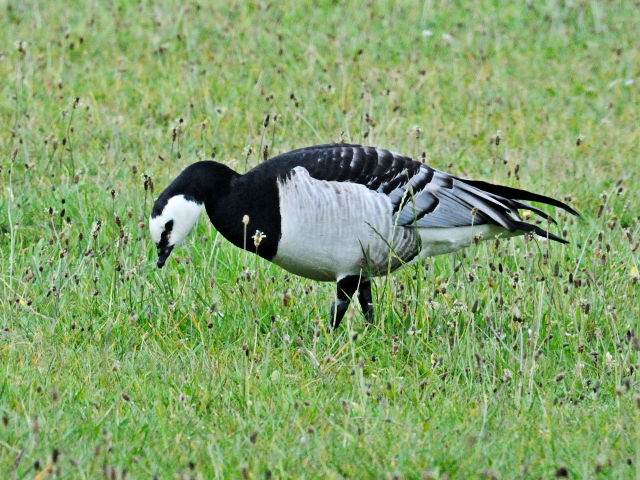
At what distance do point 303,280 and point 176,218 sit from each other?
114 cm

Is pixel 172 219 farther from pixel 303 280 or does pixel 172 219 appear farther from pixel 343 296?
pixel 303 280

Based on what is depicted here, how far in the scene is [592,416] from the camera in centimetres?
468

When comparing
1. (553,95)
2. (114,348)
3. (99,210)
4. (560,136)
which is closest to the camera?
(114,348)

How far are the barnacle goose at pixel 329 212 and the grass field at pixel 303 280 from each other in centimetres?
21

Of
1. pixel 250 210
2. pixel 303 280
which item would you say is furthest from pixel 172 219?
pixel 303 280

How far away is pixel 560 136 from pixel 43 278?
4.61 m

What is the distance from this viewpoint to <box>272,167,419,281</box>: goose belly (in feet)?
18.2

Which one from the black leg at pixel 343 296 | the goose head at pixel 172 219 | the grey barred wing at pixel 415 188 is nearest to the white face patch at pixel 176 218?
the goose head at pixel 172 219

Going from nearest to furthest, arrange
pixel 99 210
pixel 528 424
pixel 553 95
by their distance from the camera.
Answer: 1. pixel 528 424
2. pixel 99 210
3. pixel 553 95

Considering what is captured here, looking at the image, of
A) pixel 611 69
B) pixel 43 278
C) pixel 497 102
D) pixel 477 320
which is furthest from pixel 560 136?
pixel 43 278

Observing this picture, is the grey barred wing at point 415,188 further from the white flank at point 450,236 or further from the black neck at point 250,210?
the black neck at point 250,210

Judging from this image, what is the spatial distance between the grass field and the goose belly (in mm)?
232

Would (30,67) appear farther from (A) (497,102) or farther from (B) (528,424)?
(B) (528,424)

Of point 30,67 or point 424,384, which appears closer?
point 424,384
